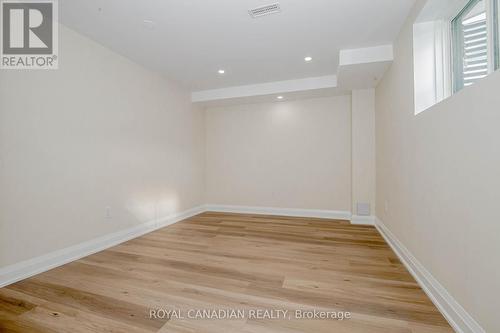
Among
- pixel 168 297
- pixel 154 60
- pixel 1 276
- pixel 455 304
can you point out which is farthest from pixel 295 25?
pixel 1 276

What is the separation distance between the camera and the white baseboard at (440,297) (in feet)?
4.04

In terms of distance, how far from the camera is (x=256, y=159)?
4707mm

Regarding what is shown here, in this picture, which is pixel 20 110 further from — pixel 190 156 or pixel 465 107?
pixel 465 107

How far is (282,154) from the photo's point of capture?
4.53m

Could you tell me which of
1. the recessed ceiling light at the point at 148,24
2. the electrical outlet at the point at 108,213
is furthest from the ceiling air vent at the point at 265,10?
the electrical outlet at the point at 108,213

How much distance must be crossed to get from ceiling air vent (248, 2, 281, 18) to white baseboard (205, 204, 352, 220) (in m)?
3.43

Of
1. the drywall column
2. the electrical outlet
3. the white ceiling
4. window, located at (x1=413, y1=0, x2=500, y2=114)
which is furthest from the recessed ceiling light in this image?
the drywall column

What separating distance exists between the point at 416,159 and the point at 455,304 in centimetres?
116

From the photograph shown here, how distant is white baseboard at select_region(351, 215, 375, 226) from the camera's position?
374 cm

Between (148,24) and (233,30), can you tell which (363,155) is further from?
(148,24)

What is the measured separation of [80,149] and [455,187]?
→ 347 cm

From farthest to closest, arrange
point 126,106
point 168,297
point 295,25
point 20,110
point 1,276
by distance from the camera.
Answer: point 126,106
point 295,25
point 20,110
point 1,276
point 168,297

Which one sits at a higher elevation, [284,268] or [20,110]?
[20,110]

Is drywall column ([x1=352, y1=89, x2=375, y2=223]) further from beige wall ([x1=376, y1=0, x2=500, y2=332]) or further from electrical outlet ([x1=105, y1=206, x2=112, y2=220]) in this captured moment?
electrical outlet ([x1=105, y1=206, x2=112, y2=220])
